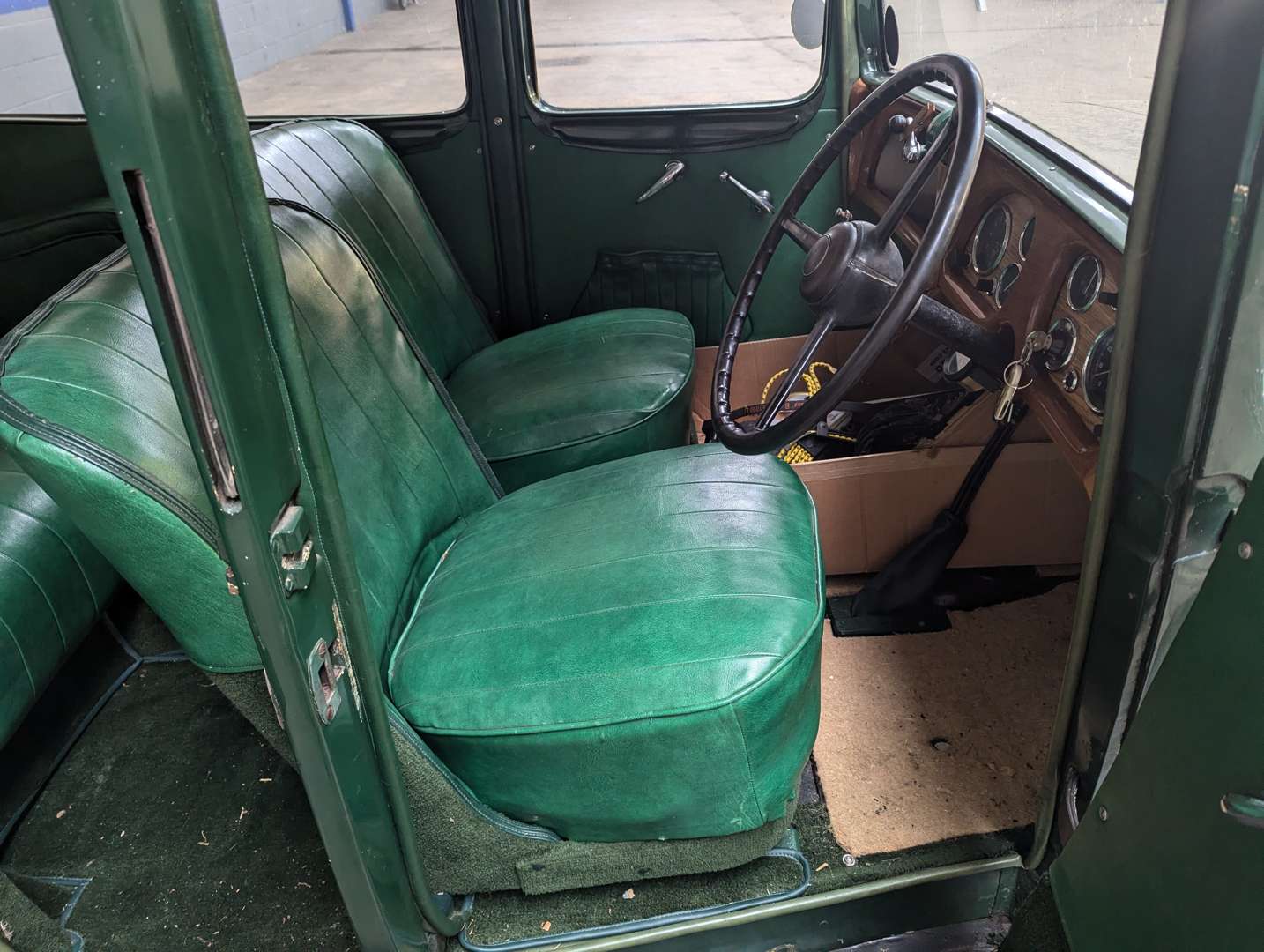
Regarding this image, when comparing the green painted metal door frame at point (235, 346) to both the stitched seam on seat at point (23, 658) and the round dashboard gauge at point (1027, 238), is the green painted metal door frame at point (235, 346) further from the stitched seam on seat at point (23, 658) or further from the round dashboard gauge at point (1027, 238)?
the round dashboard gauge at point (1027, 238)

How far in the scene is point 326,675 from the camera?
79 cm

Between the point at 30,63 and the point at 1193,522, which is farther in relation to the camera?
the point at 30,63

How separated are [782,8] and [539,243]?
2.78 ft

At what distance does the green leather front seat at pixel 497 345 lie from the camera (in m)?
1.74

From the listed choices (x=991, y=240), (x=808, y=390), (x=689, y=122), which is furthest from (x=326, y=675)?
(x=689, y=122)

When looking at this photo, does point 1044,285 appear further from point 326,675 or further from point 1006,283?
point 326,675

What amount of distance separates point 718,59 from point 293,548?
2.23 metres

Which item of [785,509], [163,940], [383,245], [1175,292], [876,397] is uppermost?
[1175,292]

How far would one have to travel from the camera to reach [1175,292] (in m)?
0.74

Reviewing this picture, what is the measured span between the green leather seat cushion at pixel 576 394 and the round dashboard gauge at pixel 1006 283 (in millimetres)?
658

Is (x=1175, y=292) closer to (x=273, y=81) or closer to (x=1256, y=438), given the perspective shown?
(x=1256, y=438)

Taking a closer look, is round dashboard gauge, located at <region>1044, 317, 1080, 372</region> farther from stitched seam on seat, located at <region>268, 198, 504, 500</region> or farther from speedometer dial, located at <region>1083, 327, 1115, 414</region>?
stitched seam on seat, located at <region>268, 198, 504, 500</region>

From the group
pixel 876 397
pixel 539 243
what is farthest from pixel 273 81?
pixel 876 397

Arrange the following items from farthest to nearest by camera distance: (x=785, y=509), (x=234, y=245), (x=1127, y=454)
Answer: (x=785, y=509) < (x=1127, y=454) < (x=234, y=245)
